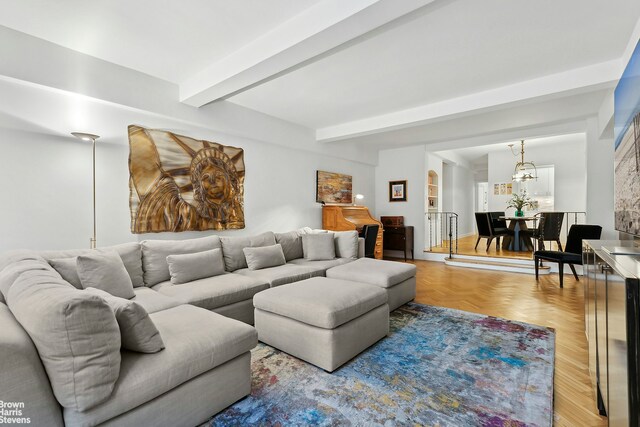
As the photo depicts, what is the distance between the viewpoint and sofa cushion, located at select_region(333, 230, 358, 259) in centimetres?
439

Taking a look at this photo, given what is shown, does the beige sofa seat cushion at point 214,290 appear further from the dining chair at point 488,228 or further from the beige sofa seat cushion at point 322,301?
the dining chair at point 488,228

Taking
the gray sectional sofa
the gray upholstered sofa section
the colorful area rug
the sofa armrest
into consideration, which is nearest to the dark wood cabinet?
the colorful area rug

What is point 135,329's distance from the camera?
143 cm

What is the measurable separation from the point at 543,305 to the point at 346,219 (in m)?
3.15

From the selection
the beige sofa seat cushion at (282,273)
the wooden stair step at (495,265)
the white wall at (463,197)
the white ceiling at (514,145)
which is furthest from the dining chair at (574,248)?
the white wall at (463,197)

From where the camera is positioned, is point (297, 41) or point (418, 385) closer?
point (418, 385)

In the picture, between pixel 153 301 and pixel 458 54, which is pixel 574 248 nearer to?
pixel 458 54

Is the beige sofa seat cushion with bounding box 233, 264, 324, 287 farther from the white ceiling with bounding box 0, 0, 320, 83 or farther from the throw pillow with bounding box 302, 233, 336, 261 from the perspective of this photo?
the white ceiling with bounding box 0, 0, 320, 83

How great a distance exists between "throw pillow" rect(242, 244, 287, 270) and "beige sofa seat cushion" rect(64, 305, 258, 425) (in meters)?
1.60

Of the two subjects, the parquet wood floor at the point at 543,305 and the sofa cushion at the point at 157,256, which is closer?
the parquet wood floor at the point at 543,305

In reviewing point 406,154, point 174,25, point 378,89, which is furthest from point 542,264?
point 174,25

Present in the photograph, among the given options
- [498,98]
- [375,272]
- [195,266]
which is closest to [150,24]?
[195,266]

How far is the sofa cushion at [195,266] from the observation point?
115 inches

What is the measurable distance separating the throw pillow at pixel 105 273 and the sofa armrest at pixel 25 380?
44.3 inches
